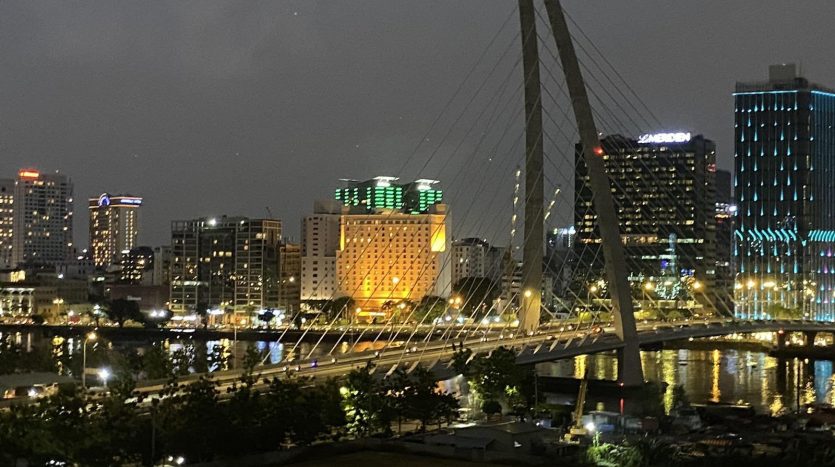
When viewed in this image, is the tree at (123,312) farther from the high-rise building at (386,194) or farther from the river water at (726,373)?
the high-rise building at (386,194)

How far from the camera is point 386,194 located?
120 m

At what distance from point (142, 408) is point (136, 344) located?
45.2 m

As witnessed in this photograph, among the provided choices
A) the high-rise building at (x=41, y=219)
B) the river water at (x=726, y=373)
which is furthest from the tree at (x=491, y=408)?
the high-rise building at (x=41, y=219)

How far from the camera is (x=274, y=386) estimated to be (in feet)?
60.8

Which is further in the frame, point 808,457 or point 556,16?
point 556,16

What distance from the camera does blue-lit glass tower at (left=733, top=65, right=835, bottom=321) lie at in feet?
212

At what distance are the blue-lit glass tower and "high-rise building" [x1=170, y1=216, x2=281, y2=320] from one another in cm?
4102

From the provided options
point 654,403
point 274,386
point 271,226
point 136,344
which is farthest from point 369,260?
point 274,386

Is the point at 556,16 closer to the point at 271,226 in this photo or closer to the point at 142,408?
the point at 142,408

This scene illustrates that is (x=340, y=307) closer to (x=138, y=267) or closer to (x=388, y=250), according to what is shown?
(x=388, y=250)

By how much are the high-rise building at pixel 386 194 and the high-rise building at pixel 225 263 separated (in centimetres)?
1385

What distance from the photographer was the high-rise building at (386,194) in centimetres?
11206

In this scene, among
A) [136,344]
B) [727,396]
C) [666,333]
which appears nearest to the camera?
[727,396]

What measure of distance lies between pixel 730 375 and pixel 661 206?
44561mm
